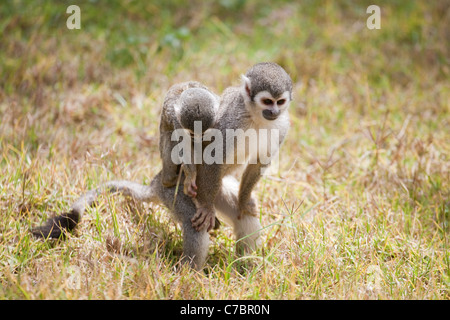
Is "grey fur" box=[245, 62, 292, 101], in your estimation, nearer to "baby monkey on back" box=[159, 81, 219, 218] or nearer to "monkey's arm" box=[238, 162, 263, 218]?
"baby monkey on back" box=[159, 81, 219, 218]

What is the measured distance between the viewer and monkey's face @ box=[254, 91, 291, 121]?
3342 mm

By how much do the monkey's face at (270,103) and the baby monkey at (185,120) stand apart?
1.09ft

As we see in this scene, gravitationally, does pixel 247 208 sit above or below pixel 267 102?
below

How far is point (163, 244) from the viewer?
146 inches

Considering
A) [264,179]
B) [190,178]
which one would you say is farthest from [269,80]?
[264,179]

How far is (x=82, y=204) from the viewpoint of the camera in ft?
12.7

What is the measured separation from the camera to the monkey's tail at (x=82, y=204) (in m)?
3.62

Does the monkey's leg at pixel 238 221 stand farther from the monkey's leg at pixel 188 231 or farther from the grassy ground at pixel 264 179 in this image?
the monkey's leg at pixel 188 231

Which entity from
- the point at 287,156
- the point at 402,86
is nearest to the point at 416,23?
the point at 402,86

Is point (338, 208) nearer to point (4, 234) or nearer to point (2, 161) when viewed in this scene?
point (4, 234)

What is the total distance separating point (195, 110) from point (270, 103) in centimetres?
50

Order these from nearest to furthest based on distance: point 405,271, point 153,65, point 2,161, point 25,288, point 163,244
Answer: point 25,288
point 405,271
point 163,244
point 2,161
point 153,65

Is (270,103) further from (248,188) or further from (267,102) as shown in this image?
(248,188)
